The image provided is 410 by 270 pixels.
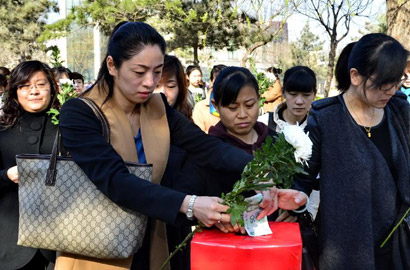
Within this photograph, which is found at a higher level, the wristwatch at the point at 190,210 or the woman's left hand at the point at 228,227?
the wristwatch at the point at 190,210

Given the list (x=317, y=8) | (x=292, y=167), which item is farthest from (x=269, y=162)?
(x=317, y=8)

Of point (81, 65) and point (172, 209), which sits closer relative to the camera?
point (172, 209)

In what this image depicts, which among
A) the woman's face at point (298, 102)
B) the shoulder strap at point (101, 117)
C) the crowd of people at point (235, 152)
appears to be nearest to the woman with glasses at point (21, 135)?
the crowd of people at point (235, 152)

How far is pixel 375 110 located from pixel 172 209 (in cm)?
113

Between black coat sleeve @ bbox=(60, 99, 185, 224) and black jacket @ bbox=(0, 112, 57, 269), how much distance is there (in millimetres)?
1256

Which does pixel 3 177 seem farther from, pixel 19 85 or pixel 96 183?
pixel 96 183

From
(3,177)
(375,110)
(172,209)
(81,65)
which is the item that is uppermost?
(375,110)

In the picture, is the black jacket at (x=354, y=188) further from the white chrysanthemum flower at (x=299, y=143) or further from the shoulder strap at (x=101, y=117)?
the shoulder strap at (x=101, y=117)

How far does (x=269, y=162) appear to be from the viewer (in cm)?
189

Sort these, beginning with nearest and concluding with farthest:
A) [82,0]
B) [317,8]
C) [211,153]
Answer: [211,153] < [317,8] < [82,0]

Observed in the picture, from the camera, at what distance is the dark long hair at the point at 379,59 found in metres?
2.24

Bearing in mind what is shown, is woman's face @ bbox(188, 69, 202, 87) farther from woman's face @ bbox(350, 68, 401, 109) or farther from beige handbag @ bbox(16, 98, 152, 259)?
beige handbag @ bbox(16, 98, 152, 259)

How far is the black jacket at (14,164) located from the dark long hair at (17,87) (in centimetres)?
5

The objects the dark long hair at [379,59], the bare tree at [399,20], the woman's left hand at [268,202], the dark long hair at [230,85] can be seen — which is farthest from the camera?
the bare tree at [399,20]
